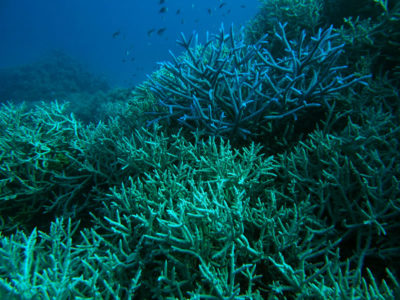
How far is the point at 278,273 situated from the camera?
1.56 m

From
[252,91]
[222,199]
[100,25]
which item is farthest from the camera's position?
[100,25]

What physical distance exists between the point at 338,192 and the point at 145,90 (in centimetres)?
322

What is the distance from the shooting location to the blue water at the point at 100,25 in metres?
66.3

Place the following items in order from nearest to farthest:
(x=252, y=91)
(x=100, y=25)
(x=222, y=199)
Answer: (x=222, y=199) → (x=252, y=91) → (x=100, y=25)

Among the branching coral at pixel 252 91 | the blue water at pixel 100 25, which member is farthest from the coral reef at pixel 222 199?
the blue water at pixel 100 25

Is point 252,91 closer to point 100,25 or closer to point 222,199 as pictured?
point 222,199

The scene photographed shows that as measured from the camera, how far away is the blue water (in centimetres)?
6631

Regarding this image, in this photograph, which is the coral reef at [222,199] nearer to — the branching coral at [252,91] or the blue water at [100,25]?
the branching coral at [252,91]

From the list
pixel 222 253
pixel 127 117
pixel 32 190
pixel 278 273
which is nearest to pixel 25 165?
pixel 32 190

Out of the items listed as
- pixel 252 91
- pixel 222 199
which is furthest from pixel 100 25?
pixel 222 199

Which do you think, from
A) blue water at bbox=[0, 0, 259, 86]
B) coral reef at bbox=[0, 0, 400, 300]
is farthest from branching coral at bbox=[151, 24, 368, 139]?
blue water at bbox=[0, 0, 259, 86]

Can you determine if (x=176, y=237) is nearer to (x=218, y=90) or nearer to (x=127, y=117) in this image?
(x=218, y=90)

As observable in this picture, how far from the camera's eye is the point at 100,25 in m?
108

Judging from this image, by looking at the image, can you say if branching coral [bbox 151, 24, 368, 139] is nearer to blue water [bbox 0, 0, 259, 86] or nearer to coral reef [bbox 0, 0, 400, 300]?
coral reef [bbox 0, 0, 400, 300]
